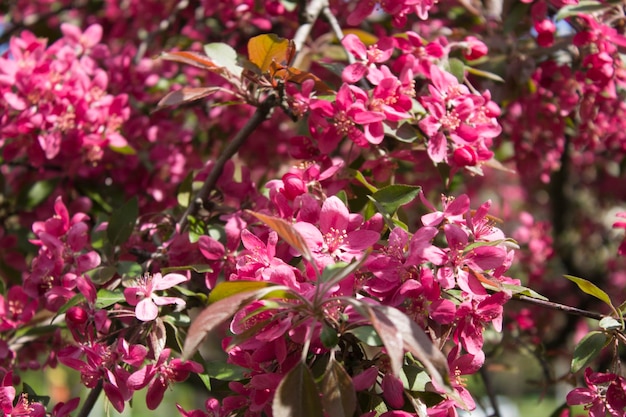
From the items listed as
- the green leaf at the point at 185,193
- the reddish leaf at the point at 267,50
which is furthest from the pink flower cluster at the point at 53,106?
the reddish leaf at the point at 267,50

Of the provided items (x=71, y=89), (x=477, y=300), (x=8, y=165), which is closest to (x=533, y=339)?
(x=477, y=300)

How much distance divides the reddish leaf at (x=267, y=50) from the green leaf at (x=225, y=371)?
50cm

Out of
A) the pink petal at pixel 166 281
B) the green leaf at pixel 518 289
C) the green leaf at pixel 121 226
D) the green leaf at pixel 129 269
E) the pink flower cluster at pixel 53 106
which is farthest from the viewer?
the pink flower cluster at pixel 53 106

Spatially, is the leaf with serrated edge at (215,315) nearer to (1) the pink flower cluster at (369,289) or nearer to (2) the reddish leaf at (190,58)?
(1) the pink flower cluster at (369,289)

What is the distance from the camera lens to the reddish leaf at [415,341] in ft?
2.48

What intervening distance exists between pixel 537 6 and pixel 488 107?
0.37m

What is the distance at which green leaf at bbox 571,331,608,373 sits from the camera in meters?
1.02

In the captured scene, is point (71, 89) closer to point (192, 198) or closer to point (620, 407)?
point (192, 198)

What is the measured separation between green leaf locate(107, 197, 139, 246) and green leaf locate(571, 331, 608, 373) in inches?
31.4

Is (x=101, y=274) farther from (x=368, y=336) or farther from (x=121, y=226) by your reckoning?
(x=368, y=336)

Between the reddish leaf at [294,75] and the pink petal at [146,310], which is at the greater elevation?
the reddish leaf at [294,75]

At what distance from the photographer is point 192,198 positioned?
137 centimetres

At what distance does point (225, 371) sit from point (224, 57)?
0.57 metres

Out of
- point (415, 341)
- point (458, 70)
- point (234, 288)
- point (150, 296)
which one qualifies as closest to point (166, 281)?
point (150, 296)
